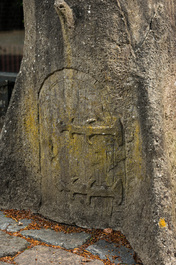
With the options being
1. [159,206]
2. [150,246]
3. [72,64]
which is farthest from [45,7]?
[150,246]

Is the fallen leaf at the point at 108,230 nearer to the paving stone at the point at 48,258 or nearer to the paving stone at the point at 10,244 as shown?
the paving stone at the point at 48,258

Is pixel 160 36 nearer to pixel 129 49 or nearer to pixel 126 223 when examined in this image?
pixel 129 49

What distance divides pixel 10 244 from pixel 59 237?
389mm

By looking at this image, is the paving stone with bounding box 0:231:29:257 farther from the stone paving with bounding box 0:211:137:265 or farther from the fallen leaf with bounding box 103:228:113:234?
the fallen leaf with bounding box 103:228:113:234

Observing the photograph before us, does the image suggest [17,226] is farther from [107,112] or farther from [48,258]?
[107,112]

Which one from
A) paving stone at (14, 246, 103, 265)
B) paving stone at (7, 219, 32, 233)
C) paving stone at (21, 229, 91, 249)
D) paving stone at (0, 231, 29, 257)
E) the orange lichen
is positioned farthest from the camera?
paving stone at (7, 219, 32, 233)

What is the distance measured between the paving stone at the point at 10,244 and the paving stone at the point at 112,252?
52 centimetres

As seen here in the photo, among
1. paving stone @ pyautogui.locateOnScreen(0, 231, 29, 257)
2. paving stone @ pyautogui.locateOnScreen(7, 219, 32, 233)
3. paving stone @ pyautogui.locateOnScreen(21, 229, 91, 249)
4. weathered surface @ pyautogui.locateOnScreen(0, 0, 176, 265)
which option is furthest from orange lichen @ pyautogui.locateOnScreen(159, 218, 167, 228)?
paving stone @ pyautogui.locateOnScreen(7, 219, 32, 233)

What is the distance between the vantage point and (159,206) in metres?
2.43

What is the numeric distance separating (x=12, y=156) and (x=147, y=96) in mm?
1506

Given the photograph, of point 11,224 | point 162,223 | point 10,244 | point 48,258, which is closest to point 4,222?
point 11,224

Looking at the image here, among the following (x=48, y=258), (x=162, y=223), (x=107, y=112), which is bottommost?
(x=48, y=258)

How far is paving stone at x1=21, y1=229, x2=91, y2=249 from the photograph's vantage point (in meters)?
2.79

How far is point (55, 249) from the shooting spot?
272 centimetres
